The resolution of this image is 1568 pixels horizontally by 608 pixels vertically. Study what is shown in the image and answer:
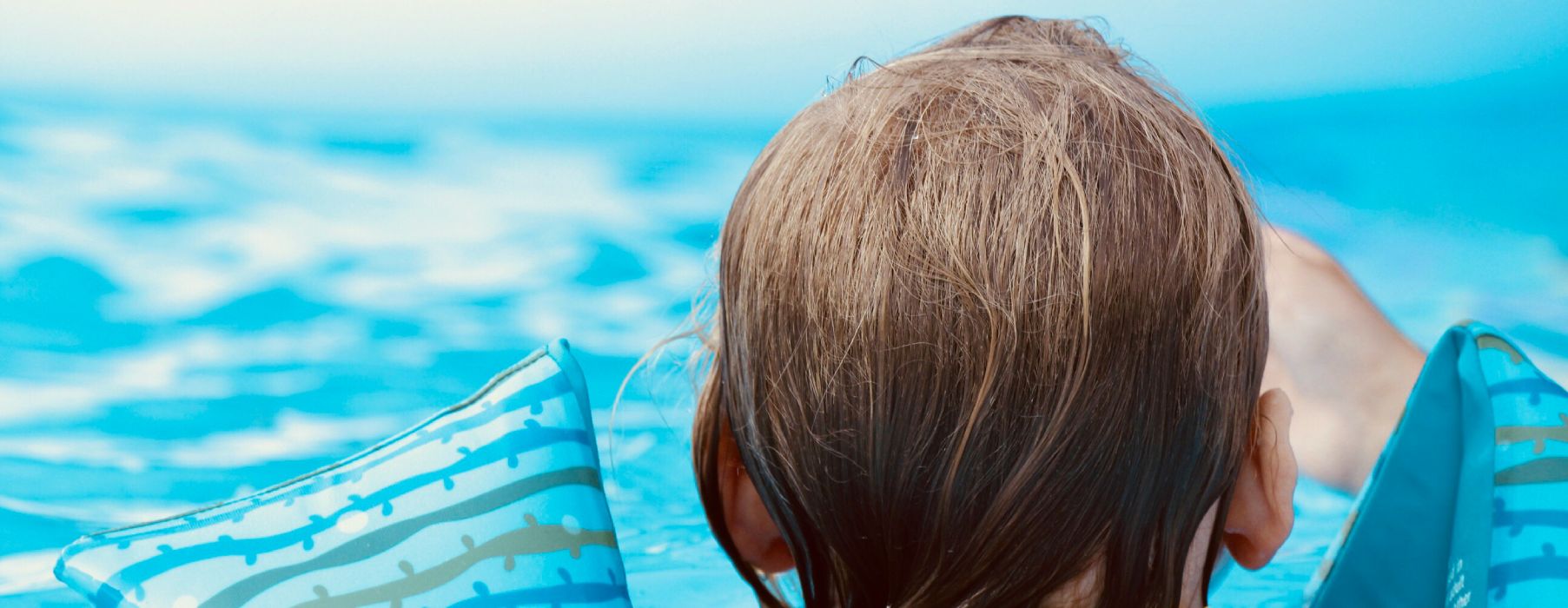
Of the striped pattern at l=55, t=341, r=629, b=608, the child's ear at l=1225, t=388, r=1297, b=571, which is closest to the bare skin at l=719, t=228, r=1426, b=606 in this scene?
the child's ear at l=1225, t=388, r=1297, b=571

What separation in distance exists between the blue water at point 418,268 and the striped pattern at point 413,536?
4.22 feet

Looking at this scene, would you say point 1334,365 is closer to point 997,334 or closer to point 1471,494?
point 1471,494

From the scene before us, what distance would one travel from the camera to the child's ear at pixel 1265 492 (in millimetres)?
820

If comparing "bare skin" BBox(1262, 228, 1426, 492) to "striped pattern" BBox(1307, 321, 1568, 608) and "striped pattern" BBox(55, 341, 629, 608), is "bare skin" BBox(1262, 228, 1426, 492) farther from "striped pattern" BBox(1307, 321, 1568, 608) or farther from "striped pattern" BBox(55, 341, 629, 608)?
"striped pattern" BBox(55, 341, 629, 608)

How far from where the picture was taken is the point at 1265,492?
33.3 inches

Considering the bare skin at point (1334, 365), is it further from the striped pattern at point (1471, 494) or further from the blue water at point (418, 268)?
the striped pattern at point (1471, 494)

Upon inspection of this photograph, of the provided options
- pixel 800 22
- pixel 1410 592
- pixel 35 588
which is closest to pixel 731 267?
pixel 1410 592

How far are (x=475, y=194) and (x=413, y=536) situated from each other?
127 inches

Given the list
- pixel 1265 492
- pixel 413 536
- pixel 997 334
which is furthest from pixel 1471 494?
pixel 413 536

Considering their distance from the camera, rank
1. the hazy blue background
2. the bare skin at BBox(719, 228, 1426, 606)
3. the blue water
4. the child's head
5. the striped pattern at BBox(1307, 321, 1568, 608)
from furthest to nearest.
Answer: the hazy blue background, the blue water, the bare skin at BBox(719, 228, 1426, 606), the striped pattern at BBox(1307, 321, 1568, 608), the child's head

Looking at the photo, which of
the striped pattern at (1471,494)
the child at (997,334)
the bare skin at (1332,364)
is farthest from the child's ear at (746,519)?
the bare skin at (1332,364)

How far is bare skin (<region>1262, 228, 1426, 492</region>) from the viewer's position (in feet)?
6.07

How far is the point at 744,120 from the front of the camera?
445cm

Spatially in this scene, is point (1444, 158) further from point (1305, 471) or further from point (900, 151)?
point (900, 151)
